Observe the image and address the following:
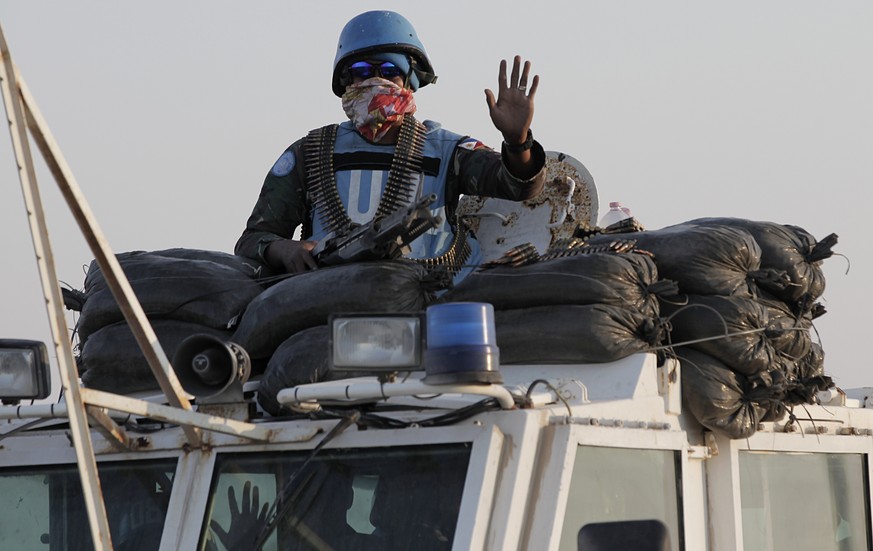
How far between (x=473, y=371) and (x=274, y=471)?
0.92 m

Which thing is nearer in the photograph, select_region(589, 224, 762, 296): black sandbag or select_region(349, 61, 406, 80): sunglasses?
select_region(589, 224, 762, 296): black sandbag

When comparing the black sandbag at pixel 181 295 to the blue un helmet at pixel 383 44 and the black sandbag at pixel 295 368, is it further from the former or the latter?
the blue un helmet at pixel 383 44

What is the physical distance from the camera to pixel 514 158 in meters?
6.19

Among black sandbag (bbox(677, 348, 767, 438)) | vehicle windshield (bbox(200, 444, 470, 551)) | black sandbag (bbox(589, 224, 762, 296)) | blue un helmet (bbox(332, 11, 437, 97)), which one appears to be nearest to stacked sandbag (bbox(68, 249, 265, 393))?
vehicle windshield (bbox(200, 444, 470, 551))

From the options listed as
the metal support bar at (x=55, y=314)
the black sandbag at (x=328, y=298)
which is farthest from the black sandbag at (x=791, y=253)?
the metal support bar at (x=55, y=314)

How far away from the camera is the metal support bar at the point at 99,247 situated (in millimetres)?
4020

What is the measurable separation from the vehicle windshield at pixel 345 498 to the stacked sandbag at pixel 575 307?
0.79m

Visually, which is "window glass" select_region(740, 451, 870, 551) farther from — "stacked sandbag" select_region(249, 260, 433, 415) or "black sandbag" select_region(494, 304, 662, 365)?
"stacked sandbag" select_region(249, 260, 433, 415)

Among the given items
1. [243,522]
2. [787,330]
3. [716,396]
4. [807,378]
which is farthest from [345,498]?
[807,378]

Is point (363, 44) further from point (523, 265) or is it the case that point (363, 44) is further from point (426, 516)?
point (426, 516)

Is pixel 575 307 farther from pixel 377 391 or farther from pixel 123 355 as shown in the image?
pixel 123 355

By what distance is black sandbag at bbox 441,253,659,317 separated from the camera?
5129 millimetres

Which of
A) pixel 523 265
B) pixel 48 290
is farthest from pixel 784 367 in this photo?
pixel 48 290

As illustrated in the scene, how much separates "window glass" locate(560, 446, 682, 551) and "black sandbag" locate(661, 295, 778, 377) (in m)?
0.54
